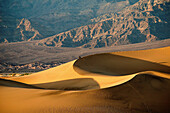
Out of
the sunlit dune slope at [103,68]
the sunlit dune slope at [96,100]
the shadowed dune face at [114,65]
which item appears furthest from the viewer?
the shadowed dune face at [114,65]

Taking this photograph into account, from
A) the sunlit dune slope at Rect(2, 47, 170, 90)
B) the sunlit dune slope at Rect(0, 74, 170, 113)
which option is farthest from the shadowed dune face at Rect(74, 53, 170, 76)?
the sunlit dune slope at Rect(0, 74, 170, 113)

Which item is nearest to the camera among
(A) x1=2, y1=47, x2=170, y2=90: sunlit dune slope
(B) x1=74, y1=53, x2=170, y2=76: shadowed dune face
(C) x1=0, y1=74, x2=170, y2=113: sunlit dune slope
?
(C) x1=0, y1=74, x2=170, y2=113: sunlit dune slope

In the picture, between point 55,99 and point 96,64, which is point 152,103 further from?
point 96,64

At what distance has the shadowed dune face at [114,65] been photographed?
1664 centimetres

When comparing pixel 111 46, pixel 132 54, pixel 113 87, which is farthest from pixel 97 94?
pixel 111 46

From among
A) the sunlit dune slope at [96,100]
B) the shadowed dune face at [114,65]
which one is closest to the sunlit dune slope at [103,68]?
the shadowed dune face at [114,65]

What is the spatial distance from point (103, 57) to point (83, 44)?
175 m

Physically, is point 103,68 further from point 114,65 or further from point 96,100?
point 96,100

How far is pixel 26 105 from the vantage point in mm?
7996

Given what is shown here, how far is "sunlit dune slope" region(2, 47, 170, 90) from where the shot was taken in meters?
14.5

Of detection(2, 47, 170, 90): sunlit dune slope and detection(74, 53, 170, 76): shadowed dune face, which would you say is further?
detection(74, 53, 170, 76): shadowed dune face

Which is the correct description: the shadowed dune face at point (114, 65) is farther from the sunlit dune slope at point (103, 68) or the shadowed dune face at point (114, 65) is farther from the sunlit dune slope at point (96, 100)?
the sunlit dune slope at point (96, 100)

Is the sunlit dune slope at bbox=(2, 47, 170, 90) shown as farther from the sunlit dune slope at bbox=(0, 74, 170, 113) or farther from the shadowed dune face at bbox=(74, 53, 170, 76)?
the sunlit dune slope at bbox=(0, 74, 170, 113)

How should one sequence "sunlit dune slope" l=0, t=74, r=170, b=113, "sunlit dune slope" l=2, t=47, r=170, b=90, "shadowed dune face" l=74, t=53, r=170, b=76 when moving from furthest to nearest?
"shadowed dune face" l=74, t=53, r=170, b=76 → "sunlit dune slope" l=2, t=47, r=170, b=90 → "sunlit dune slope" l=0, t=74, r=170, b=113
